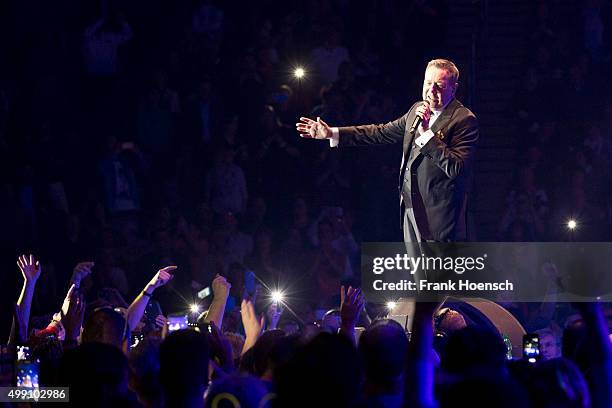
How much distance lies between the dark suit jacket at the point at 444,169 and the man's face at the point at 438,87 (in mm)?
87

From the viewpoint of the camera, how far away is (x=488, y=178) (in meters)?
13.0

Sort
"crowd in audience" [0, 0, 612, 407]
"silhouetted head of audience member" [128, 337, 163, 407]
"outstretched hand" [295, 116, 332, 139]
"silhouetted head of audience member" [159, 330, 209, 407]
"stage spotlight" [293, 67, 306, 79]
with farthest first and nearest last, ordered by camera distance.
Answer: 1. "stage spotlight" [293, 67, 306, 79]
2. "crowd in audience" [0, 0, 612, 407]
3. "outstretched hand" [295, 116, 332, 139]
4. "silhouetted head of audience member" [128, 337, 163, 407]
5. "silhouetted head of audience member" [159, 330, 209, 407]

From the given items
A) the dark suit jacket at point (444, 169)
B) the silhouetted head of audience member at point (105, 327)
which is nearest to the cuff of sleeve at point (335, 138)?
the dark suit jacket at point (444, 169)

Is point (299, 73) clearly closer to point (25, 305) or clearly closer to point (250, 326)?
point (25, 305)

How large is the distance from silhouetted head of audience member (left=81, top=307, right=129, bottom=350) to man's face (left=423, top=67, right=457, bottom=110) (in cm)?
330

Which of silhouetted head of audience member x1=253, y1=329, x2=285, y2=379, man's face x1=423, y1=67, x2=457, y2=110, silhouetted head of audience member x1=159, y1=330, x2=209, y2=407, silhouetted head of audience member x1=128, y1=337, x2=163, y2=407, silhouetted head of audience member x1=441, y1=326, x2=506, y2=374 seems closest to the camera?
silhouetted head of audience member x1=441, y1=326, x2=506, y2=374

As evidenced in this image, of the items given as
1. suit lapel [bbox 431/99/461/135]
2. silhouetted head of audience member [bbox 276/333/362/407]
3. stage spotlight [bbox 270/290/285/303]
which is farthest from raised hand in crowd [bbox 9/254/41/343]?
stage spotlight [bbox 270/290/285/303]

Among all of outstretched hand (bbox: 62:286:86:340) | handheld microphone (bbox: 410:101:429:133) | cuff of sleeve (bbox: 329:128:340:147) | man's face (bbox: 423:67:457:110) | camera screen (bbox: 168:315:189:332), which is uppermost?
man's face (bbox: 423:67:457:110)

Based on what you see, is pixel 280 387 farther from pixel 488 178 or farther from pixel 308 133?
pixel 488 178

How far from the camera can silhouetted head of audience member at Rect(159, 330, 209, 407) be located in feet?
11.4

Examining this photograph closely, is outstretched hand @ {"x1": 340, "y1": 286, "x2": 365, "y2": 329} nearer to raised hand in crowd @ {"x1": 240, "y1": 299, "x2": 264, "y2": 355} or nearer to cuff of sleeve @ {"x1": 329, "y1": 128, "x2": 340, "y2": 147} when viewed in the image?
raised hand in crowd @ {"x1": 240, "y1": 299, "x2": 264, "y2": 355}

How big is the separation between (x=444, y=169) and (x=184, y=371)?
13.3ft

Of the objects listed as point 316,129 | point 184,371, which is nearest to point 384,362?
point 184,371

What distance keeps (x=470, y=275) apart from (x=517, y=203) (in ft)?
15.2
